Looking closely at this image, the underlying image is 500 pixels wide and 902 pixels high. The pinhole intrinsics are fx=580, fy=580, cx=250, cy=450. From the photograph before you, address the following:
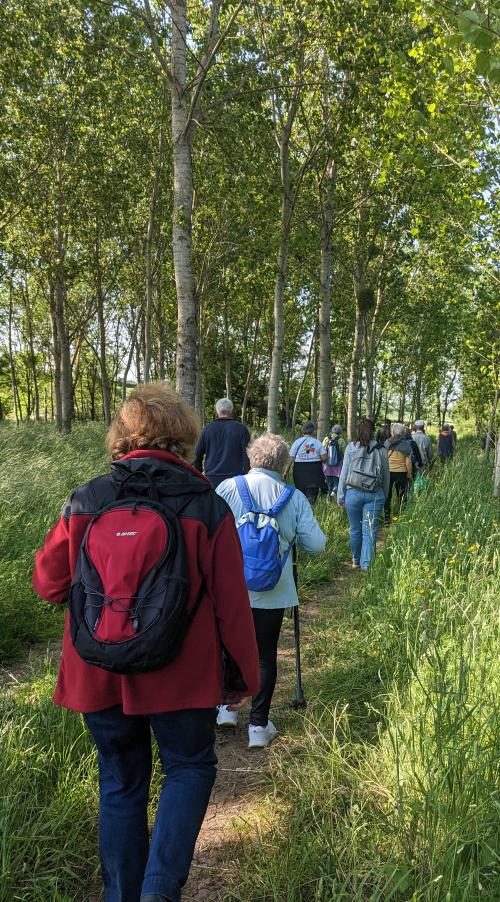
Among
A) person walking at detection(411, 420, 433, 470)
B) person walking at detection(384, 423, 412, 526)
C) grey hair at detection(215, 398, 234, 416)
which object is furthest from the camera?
person walking at detection(411, 420, 433, 470)

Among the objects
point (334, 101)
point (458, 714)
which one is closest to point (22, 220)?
point (334, 101)

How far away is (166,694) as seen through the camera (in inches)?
77.2

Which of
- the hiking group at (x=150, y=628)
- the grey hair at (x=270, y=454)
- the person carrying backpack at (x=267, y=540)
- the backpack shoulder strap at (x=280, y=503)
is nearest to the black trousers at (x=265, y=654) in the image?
the person carrying backpack at (x=267, y=540)

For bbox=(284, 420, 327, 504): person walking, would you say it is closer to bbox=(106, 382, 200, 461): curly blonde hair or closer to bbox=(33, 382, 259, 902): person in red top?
bbox=(106, 382, 200, 461): curly blonde hair

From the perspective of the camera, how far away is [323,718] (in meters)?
3.67

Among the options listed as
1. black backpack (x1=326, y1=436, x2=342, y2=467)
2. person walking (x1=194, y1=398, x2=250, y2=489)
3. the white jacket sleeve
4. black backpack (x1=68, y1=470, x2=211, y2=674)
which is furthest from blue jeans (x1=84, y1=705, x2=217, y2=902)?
black backpack (x1=326, y1=436, x2=342, y2=467)

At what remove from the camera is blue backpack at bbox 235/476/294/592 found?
346 cm

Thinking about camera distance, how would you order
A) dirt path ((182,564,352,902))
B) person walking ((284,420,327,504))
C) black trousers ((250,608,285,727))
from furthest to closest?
1. person walking ((284,420,327,504))
2. black trousers ((250,608,285,727))
3. dirt path ((182,564,352,902))

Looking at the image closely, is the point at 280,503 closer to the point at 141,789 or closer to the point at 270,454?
the point at 270,454

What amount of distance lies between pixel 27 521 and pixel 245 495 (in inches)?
189

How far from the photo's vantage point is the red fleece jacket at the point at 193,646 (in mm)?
1962

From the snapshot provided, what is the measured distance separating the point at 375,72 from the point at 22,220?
10359mm

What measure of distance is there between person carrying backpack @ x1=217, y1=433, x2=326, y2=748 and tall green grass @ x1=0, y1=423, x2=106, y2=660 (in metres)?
2.51

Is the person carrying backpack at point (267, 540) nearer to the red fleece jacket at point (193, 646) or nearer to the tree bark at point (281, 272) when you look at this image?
the red fleece jacket at point (193, 646)
